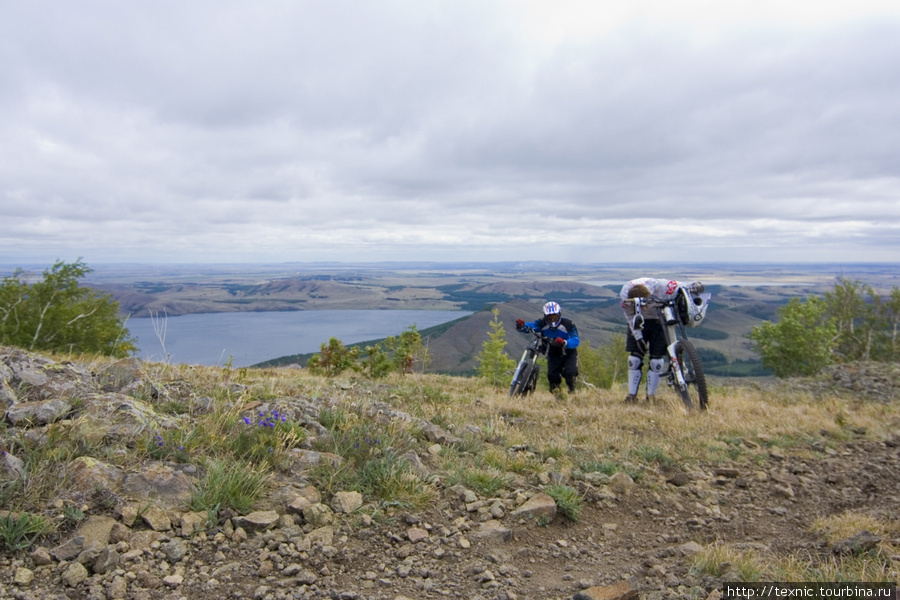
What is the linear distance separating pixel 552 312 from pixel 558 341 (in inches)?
22.6

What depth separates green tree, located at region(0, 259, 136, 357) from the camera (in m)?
26.0

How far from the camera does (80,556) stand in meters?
2.88

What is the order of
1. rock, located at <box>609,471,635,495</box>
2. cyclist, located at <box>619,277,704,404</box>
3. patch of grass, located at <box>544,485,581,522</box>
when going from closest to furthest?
1. patch of grass, located at <box>544,485,581,522</box>
2. rock, located at <box>609,471,635,495</box>
3. cyclist, located at <box>619,277,704,404</box>

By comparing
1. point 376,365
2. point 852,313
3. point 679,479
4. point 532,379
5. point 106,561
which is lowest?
point 852,313

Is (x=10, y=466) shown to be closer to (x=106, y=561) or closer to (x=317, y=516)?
(x=106, y=561)

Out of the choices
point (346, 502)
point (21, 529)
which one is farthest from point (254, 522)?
point (21, 529)

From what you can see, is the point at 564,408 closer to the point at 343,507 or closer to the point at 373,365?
the point at 343,507

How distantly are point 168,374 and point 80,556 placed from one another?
3655mm

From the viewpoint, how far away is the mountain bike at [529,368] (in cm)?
1025

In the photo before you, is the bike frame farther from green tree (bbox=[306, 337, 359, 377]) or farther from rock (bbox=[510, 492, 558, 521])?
green tree (bbox=[306, 337, 359, 377])

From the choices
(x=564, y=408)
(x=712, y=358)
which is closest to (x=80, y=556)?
(x=564, y=408)

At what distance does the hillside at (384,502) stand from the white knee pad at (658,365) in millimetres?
2621

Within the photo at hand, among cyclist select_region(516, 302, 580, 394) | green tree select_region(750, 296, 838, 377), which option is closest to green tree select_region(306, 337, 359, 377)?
cyclist select_region(516, 302, 580, 394)

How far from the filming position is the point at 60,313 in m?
27.9
